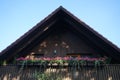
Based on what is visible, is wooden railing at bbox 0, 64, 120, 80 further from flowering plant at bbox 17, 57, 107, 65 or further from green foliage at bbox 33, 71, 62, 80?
flowering plant at bbox 17, 57, 107, 65

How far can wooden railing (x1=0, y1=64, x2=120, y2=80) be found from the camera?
11.2m

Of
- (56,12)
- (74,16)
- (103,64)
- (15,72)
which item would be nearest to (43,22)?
(56,12)

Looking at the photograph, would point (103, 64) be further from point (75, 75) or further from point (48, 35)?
point (48, 35)

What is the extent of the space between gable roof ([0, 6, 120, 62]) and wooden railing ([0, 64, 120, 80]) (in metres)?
1.05

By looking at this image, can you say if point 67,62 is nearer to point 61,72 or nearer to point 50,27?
point 61,72

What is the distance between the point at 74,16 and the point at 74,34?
1.66 meters

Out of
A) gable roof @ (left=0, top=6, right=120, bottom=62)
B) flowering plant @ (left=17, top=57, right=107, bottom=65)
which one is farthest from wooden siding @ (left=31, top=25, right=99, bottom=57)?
flowering plant @ (left=17, top=57, right=107, bottom=65)

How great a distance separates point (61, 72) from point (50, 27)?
11.7 ft

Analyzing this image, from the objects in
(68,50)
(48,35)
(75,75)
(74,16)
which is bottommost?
(75,75)

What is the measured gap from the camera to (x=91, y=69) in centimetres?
1138

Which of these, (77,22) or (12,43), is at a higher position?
(77,22)

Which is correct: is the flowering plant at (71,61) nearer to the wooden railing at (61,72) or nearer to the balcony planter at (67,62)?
the balcony planter at (67,62)

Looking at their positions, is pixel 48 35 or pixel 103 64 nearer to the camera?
pixel 103 64

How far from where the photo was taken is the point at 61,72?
11.4m
